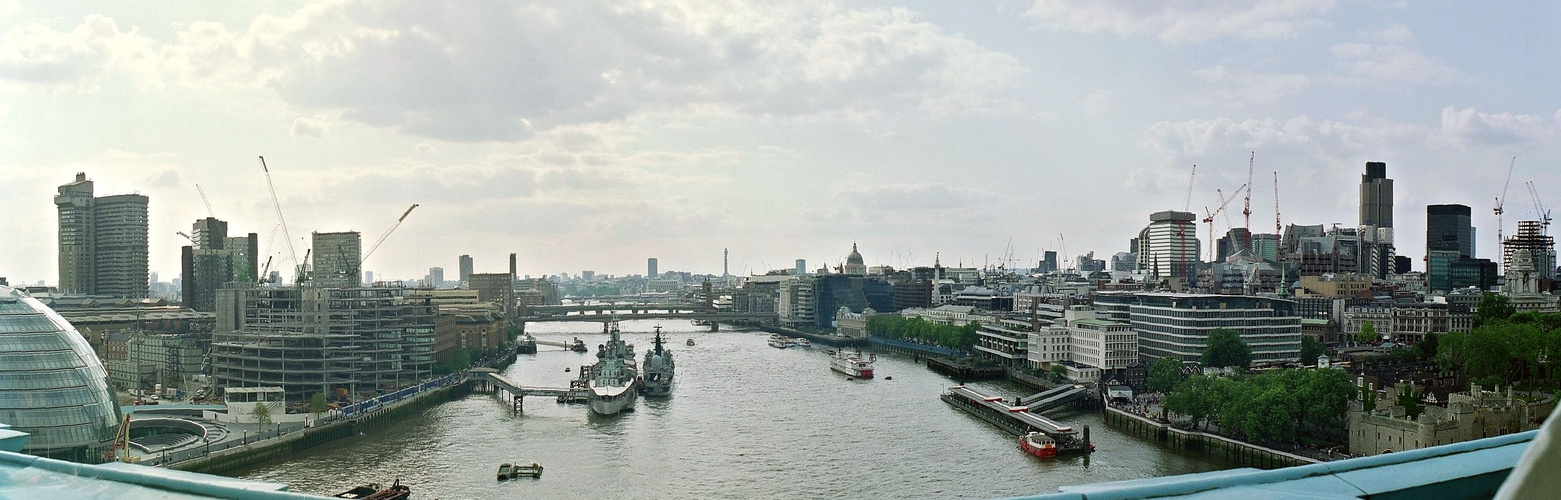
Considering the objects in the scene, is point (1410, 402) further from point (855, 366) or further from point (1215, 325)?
point (855, 366)

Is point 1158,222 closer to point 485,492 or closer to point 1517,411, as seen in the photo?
point 1517,411

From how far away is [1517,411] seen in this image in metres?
15.7

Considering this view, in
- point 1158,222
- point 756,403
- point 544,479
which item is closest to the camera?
point 544,479

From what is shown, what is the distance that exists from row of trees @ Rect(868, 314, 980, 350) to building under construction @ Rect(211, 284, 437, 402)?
18.8 meters

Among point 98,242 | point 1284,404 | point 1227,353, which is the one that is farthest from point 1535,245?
point 98,242

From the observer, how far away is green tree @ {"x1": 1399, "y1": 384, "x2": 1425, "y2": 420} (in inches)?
650

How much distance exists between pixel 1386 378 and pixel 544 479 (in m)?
15.6

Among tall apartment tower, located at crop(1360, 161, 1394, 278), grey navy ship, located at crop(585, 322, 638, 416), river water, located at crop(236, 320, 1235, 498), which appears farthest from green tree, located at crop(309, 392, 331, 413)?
tall apartment tower, located at crop(1360, 161, 1394, 278)

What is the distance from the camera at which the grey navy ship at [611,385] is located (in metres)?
22.1

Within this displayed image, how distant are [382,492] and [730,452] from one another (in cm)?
535

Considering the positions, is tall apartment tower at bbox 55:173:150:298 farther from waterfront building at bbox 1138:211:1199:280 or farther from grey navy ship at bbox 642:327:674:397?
waterfront building at bbox 1138:211:1199:280

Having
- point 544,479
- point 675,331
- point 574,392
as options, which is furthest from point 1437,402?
point 675,331

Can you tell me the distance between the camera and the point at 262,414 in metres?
18.6

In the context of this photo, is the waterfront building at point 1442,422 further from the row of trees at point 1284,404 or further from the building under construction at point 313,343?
the building under construction at point 313,343
